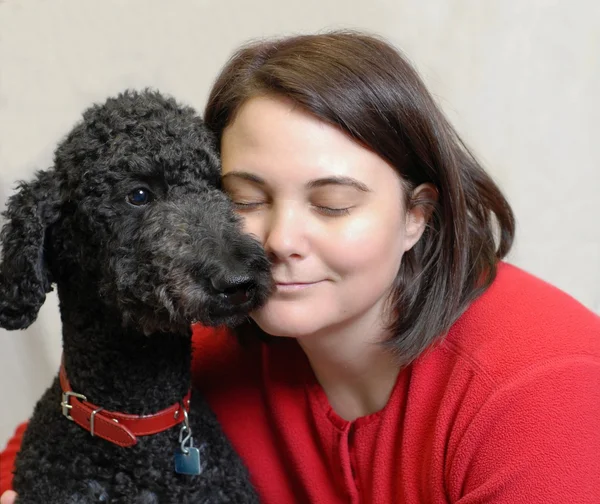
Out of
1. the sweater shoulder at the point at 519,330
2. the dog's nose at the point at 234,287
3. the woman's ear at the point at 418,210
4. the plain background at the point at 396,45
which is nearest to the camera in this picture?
the dog's nose at the point at 234,287

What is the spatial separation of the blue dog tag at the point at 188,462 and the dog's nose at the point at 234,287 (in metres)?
0.27

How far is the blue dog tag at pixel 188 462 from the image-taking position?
0.97 metres

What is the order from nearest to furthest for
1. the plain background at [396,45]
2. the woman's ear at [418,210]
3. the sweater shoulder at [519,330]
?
the sweater shoulder at [519,330] < the woman's ear at [418,210] < the plain background at [396,45]

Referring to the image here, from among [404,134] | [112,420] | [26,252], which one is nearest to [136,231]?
[26,252]

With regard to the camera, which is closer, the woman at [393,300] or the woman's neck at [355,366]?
the woman at [393,300]

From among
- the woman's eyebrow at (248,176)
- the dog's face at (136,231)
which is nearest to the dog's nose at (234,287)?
the dog's face at (136,231)

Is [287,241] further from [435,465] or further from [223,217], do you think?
[435,465]

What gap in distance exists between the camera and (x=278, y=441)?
1.27 metres

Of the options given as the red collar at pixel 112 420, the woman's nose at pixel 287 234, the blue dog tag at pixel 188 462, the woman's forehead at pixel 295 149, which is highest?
the woman's forehead at pixel 295 149

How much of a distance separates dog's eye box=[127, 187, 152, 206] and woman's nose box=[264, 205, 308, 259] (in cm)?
18

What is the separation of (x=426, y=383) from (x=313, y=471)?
0.30 m

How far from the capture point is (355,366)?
45.6 inches

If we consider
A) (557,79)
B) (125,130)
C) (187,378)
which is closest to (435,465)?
(187,378)

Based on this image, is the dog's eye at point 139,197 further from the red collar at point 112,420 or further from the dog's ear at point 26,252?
the red collar at point 112,420
